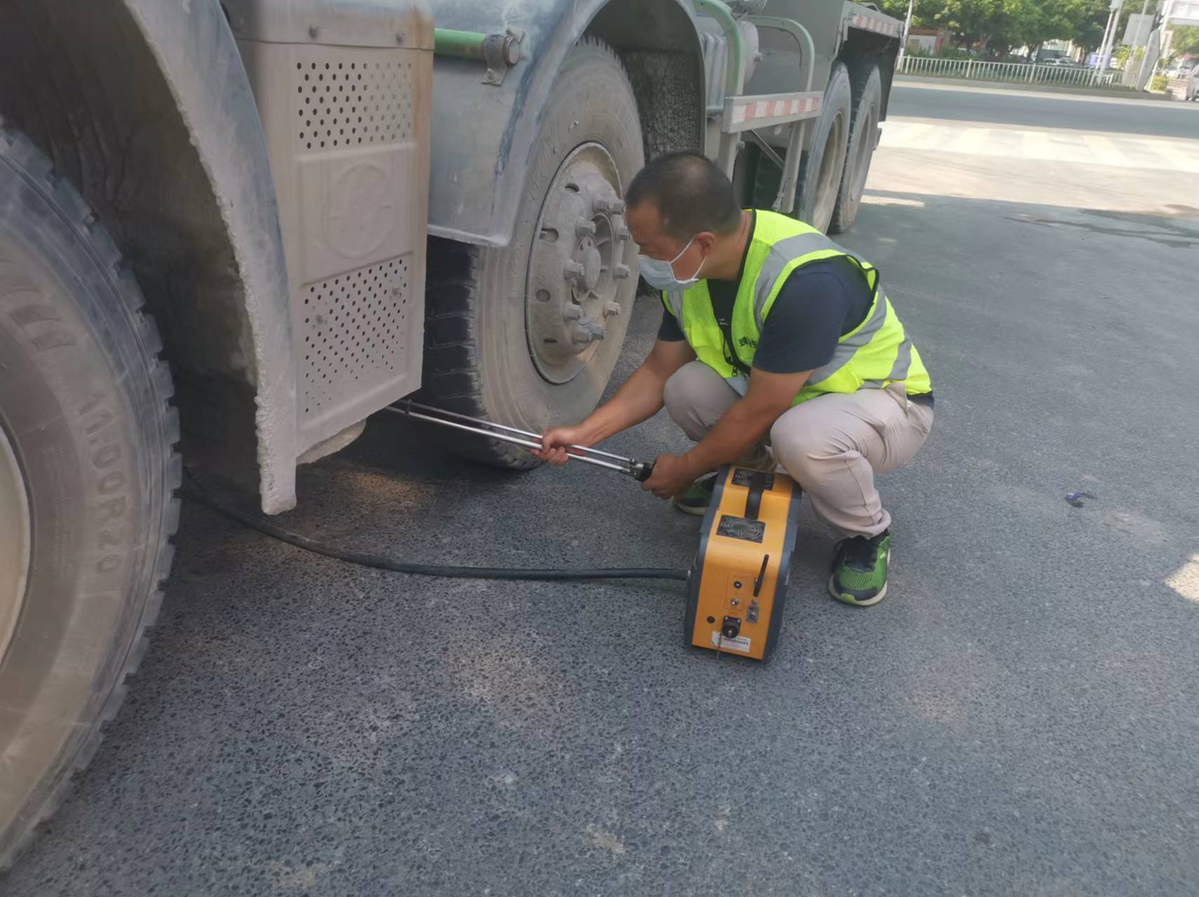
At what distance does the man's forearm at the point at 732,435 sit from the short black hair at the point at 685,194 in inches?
16.3

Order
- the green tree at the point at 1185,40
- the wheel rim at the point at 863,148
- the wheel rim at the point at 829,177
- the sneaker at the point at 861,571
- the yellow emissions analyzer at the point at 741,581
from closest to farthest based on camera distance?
the yellow emissions analyzer at the point at 741,581 < the sneaker at the point at 861,571 < the wheel rim at the point at 829,177 < the wheel rim at the point at 863,148 < the green tree at the point at 1185,40

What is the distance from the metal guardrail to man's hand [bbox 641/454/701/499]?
1666 inches

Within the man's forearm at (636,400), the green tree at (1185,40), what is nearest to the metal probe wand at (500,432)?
the man's forearm at (636,400)

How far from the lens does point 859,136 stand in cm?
680

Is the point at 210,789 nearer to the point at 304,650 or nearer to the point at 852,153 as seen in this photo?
the point at 304,650

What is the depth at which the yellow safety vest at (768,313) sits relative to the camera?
A: 7.15 feet

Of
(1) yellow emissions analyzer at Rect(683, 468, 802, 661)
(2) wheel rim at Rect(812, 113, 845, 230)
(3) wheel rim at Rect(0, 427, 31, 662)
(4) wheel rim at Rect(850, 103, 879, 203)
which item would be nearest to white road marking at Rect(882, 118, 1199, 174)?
(4) wheel rim at Rect(850, 103, 879, 203)

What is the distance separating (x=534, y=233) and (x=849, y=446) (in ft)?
3.13

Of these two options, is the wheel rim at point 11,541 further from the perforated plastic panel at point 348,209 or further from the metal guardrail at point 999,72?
the metal guardrail at point 999,72

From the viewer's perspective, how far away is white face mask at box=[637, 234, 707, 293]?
221 cm

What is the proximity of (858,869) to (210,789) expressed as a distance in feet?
3.57

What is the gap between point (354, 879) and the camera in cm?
147

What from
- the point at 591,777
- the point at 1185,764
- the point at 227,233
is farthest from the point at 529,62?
the point at 1185,764

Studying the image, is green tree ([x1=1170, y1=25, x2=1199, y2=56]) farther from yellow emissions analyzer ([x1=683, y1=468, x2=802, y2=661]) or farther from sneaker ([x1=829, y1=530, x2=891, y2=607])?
yellow emissions analyzer ([x1=683, y1=468, x2=802, y2=661])
